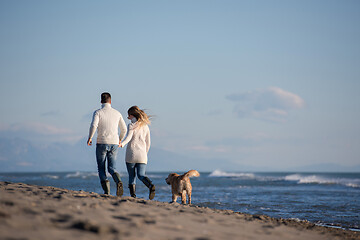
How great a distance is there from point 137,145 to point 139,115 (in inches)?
25.2

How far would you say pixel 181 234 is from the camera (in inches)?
170

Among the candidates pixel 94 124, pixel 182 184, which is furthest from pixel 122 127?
pixel 182 184

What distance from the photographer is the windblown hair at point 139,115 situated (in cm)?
848

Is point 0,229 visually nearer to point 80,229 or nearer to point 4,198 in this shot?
point 80,229

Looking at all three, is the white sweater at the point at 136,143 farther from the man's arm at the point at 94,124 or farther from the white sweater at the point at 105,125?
the man's arm at the point at 94,124

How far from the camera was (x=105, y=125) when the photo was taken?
318 inches

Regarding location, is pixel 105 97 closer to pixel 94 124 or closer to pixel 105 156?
pixel 94 124

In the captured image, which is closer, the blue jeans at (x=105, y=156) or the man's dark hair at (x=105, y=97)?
the blue jeans at (x=105, y=156)

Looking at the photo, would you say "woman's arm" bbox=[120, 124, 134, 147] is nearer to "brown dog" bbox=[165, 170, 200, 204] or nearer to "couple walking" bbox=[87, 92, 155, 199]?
"couple walking" bbox=[87, 92, 155, 199]

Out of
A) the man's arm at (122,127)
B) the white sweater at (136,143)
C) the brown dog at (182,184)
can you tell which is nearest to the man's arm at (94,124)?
the man's arm at (122,127)

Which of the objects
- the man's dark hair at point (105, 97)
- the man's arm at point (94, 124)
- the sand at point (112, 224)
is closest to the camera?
the sand at point (112, 224)

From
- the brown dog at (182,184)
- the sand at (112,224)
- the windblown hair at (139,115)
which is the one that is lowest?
the sand at (112,224)

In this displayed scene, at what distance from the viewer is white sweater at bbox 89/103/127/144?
804cm

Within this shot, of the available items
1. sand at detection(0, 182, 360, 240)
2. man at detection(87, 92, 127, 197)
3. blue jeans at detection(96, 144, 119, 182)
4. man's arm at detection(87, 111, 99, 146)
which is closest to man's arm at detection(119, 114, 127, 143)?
man at detection(87, 92, 127, 197)
